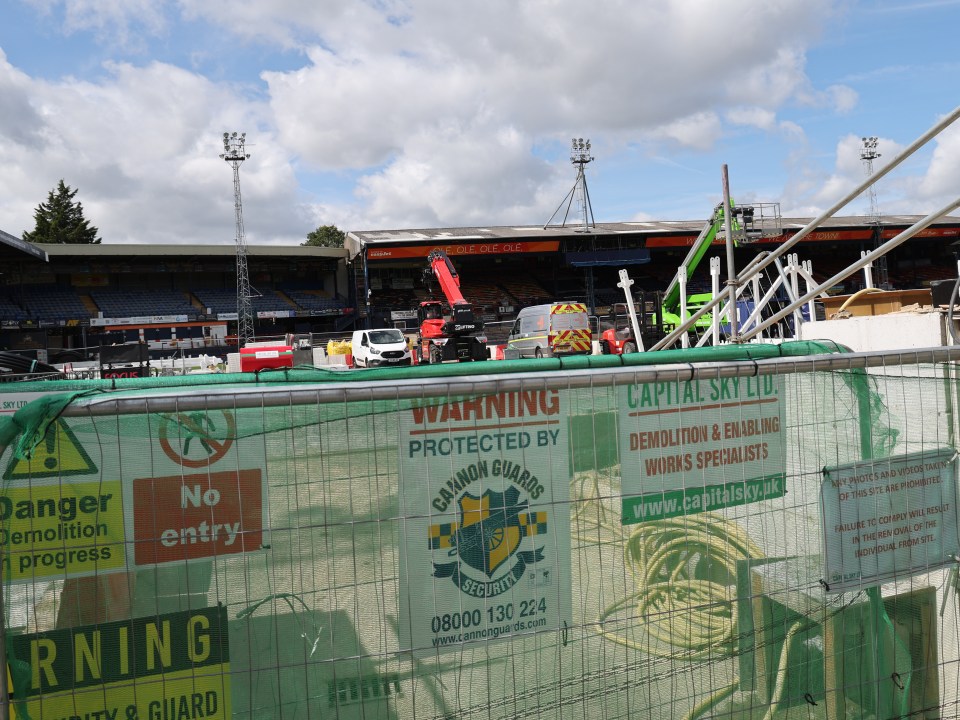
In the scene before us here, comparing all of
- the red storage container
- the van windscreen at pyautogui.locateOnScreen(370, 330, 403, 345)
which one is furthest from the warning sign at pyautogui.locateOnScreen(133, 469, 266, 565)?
the van windscreen at pyautogui.locateOnScreen(370, 330, 403, 345)

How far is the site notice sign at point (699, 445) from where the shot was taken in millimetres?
2998

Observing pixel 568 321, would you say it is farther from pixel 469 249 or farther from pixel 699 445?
pixel 469 249

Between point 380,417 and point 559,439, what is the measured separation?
0.67 metres

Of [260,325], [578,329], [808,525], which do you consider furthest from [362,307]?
[808,525]

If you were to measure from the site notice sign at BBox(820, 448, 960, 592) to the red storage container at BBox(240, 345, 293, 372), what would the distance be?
89.3 feet

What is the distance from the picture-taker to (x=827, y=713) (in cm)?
329

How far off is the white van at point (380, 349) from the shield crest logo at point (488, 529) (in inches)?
1141

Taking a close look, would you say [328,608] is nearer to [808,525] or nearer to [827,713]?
[808,525]

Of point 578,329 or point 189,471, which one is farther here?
point 578,329

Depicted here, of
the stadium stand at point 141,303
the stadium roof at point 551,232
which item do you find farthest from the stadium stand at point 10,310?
the stadium roof at point 551,232

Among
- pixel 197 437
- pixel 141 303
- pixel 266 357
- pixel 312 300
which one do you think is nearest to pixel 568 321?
pixel 266 357

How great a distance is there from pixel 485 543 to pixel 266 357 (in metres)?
27.9

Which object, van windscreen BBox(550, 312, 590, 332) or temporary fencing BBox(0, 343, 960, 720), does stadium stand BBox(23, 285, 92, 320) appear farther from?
temporary fencing BBox(0, 343, 960, 720)

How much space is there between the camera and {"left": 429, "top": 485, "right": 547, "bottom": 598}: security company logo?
275cm
